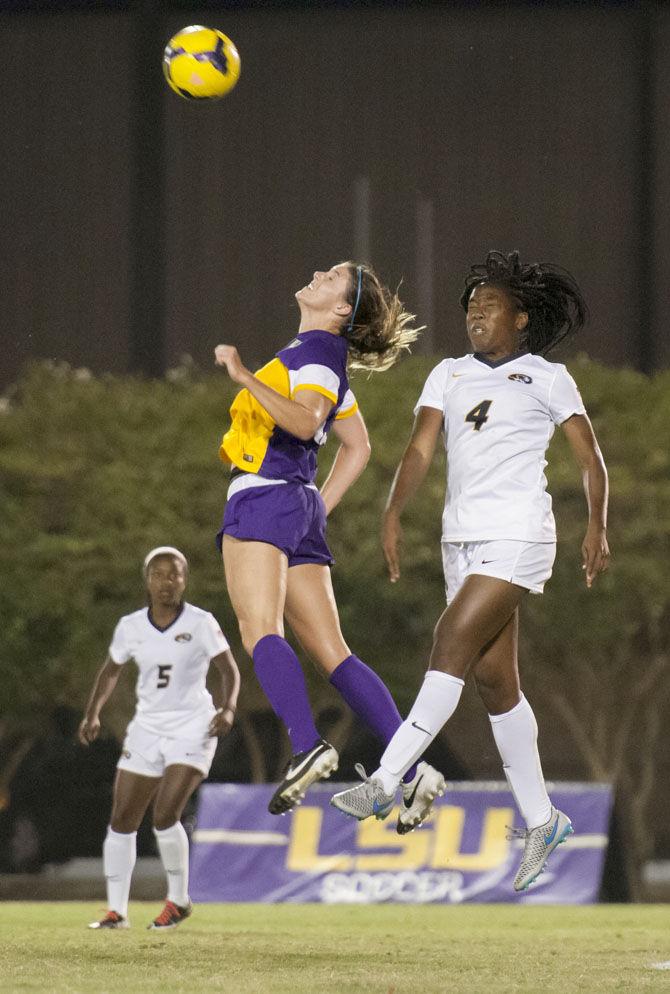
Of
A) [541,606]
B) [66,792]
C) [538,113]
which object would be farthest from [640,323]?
[66,792]

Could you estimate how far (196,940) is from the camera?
9016 millimetres

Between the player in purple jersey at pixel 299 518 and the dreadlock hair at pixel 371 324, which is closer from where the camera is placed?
the player in purple jersey at pixel 299 518

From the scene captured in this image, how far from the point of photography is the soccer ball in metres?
8.79

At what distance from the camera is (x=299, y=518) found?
22.9ft

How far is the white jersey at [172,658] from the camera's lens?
425 inches

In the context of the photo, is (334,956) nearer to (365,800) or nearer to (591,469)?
(365,800)

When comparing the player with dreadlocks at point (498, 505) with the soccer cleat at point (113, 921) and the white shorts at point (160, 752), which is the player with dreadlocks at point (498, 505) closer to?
the white shorts at point (160, 752)

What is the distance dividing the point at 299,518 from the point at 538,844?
168cm

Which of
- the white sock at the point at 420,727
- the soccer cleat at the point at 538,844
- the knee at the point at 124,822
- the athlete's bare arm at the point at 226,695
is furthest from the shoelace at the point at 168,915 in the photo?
the white sock at the point at 420,727

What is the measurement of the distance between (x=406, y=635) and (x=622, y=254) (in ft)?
27.8

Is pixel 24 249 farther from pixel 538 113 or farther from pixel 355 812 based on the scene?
pixel 355 812

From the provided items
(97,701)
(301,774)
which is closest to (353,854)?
(97,701)

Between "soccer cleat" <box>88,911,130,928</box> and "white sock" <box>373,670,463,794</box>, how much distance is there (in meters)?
4.16

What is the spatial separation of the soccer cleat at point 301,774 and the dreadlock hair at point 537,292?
6.62 ft
